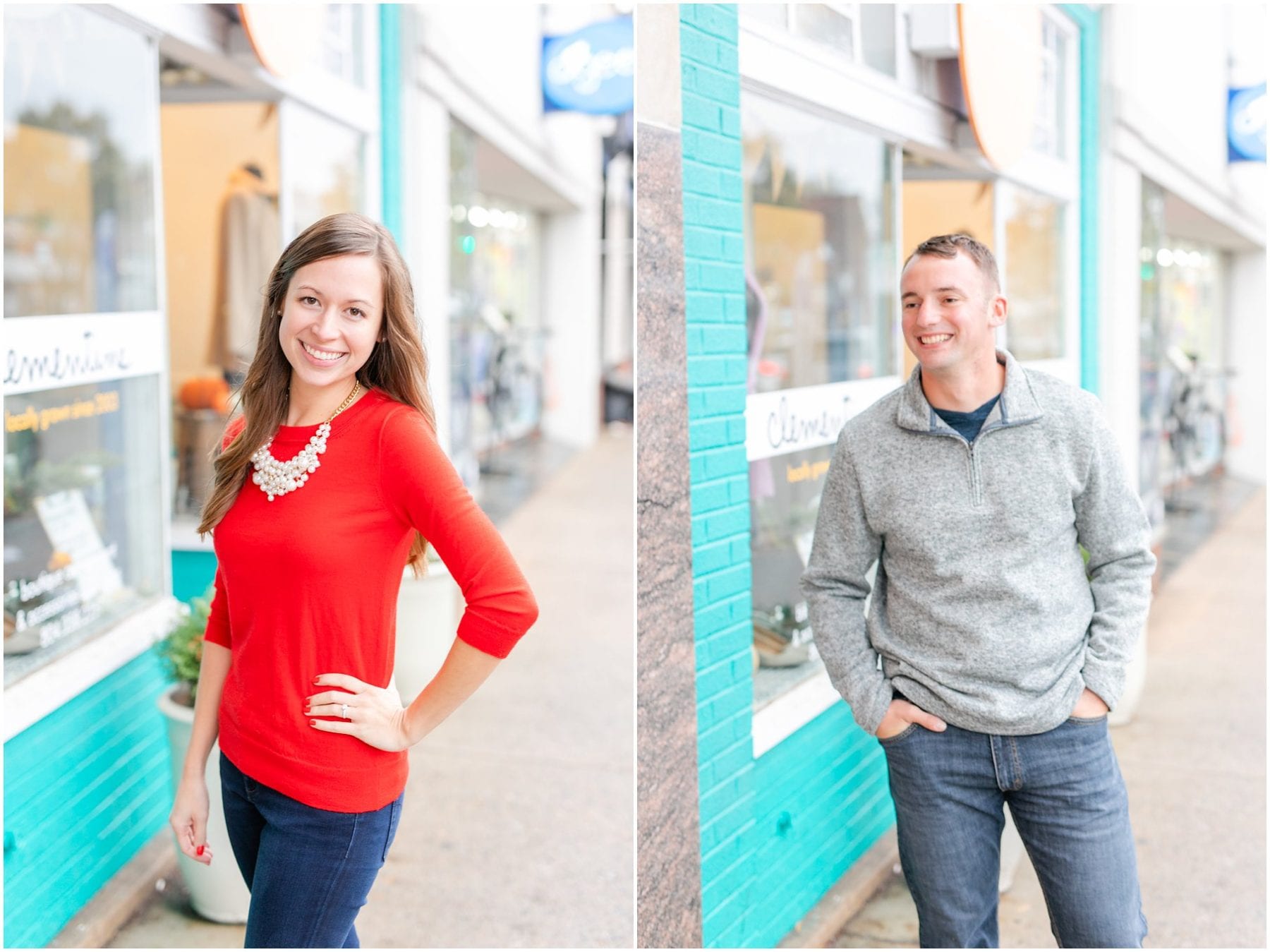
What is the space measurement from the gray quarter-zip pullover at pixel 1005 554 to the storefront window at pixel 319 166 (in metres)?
3.60

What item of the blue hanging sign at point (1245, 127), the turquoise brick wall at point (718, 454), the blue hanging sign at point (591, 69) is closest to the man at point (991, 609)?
the turquoise brick wall at point (718, 454)

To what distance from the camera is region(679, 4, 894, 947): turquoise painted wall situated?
2.63m

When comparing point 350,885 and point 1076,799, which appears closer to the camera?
point 350,885

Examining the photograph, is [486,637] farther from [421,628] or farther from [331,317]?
[421,628]

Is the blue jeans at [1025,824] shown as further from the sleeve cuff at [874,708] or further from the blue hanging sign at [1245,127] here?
the blue hanging sign at [1245,127]

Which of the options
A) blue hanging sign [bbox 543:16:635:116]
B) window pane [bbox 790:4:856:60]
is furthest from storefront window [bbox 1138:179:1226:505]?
blue hanging sign [bbox 543:16:635:116]

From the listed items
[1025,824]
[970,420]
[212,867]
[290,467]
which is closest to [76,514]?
[212,867]

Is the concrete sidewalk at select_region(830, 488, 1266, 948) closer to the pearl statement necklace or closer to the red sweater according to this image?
the red sweater

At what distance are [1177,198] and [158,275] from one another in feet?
14.1

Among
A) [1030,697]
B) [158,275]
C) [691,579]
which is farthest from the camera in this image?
[158,275]

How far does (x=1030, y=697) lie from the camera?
2.27m

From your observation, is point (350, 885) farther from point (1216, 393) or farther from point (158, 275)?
point (1216, 393)

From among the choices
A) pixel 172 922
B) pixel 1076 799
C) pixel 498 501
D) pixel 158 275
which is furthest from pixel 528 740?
pixel 498 501

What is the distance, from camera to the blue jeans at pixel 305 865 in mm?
1934
